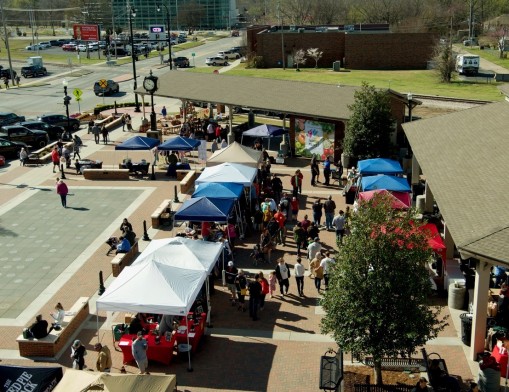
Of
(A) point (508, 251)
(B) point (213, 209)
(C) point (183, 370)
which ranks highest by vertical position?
(A) point (508, 251)

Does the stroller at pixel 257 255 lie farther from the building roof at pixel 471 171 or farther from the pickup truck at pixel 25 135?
the pickup truck at pixel 25 135

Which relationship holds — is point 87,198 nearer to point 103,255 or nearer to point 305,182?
point 103,255

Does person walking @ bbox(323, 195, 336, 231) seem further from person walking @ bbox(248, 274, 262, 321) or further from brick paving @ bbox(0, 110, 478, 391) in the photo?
person walking @ bbox(248, 274, 262, 321)

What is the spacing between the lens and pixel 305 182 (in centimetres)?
3197

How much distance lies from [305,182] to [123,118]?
1942 centimetres

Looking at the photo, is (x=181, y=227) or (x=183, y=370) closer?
(x=183, y=370)

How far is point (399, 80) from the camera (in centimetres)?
7050

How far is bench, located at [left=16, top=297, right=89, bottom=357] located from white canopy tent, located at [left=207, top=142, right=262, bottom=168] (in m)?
12.2

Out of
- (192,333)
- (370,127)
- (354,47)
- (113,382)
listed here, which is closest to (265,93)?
(370,127)

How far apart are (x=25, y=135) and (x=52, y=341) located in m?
27.3

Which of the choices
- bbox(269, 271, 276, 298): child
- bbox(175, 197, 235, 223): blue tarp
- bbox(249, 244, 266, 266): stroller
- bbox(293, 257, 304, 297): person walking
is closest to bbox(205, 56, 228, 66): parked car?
bbox(175, 197, 235, 223): blue tarp

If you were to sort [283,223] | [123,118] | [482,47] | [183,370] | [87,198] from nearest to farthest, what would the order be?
[183,370] → [283,223] → [87,198] → [123,118] → [482,47]

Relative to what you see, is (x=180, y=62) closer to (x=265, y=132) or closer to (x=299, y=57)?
(x=299, y=57)

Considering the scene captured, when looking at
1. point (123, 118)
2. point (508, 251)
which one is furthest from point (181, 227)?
point (123, 118)
